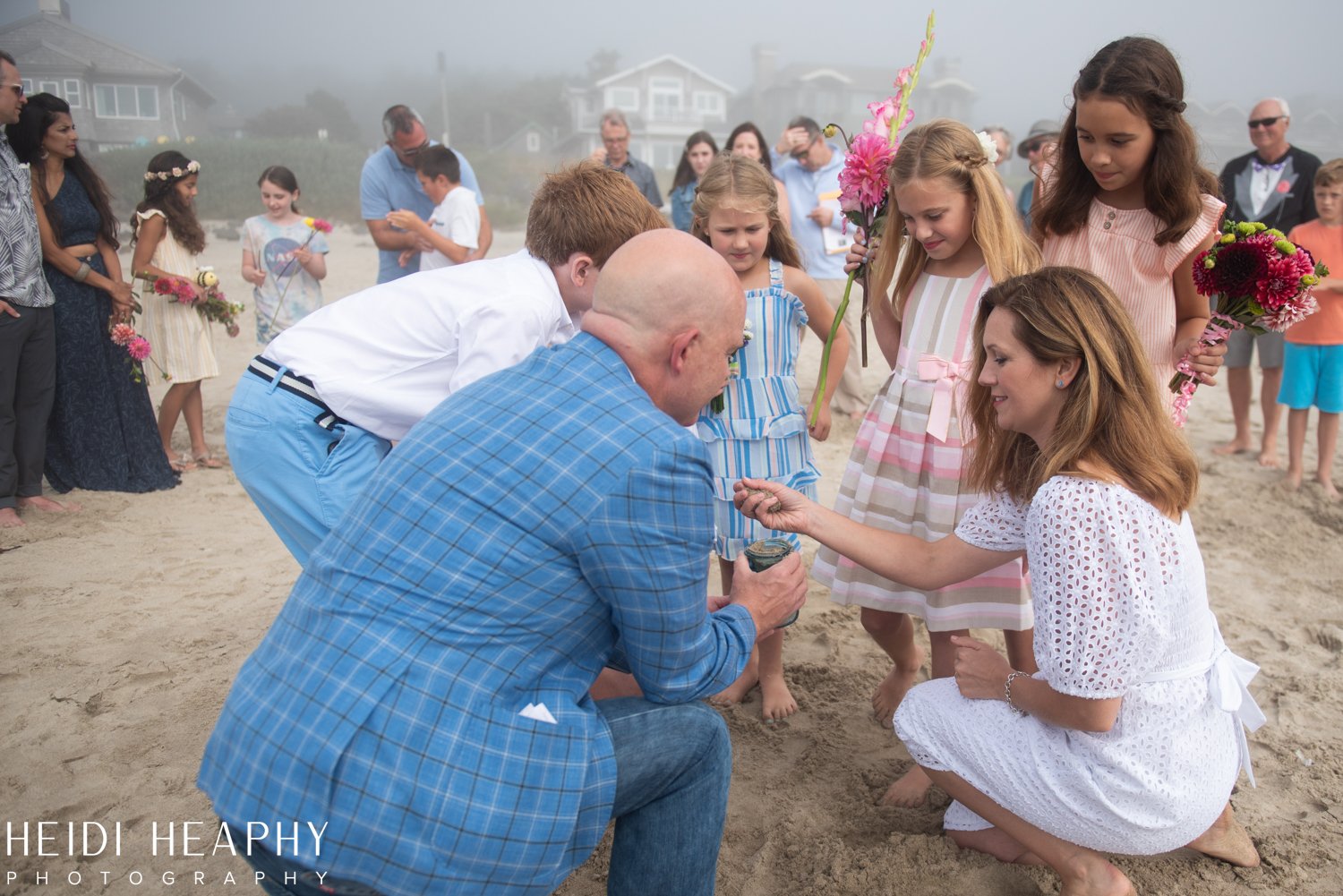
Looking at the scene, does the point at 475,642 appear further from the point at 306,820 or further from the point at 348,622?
the point at 306,820

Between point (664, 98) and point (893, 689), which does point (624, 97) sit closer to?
point (664, 98)

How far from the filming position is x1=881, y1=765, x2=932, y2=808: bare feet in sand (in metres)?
2.93

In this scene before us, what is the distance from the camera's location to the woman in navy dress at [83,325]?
17.8ft

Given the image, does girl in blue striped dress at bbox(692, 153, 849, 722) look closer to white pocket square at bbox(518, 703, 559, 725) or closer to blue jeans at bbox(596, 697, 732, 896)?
blue jeans at bbox(596, 697, 732, 896)

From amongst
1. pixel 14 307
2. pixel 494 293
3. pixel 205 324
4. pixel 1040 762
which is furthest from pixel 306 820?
pixel 205 324

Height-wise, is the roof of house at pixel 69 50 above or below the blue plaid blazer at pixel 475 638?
above

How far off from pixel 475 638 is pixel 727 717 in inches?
78.1

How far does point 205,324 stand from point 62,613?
291 centimetres

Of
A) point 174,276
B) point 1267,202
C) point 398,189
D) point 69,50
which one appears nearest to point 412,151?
point 398,189

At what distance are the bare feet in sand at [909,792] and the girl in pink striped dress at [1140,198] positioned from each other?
147cm

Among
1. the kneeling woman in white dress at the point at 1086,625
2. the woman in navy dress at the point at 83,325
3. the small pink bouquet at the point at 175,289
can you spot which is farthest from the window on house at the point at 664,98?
the kneeling woman in white dress at the point at 1086,625

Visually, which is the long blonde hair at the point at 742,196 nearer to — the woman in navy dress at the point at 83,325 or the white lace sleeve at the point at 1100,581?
the white lace sleeve at the point at 1100,581

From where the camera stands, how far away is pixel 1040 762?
228cm

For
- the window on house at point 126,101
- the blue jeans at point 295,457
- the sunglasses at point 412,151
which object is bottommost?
the blue jeans at point 295,457
